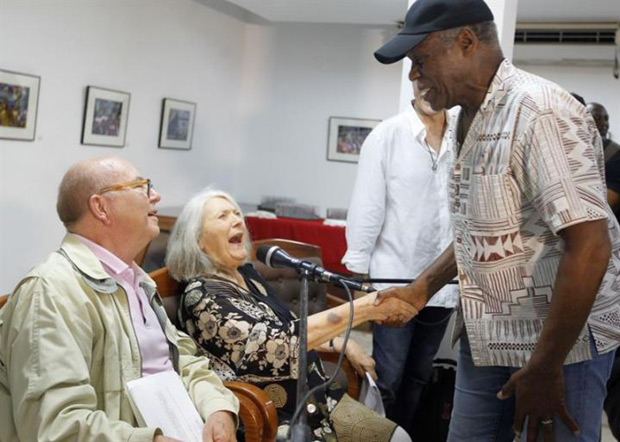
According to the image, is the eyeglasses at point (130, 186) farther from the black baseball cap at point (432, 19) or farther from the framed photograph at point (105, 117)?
the framed photograph at point (105, 117)

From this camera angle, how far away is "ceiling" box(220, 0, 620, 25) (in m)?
6.13

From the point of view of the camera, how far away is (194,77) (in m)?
7.13

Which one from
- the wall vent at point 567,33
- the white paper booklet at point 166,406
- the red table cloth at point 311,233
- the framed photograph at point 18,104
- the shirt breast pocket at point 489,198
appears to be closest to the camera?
the shirt breast pocket at point 489,198

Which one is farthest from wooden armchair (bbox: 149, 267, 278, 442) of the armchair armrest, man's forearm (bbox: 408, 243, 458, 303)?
man's forearm (bbox: 408, 243, 458, 303)

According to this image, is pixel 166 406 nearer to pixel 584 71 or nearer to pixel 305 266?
pixel 305 266

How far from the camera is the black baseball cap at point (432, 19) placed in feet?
5.27

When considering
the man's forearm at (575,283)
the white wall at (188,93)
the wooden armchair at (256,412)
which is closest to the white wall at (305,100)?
the white wall at (188,93)

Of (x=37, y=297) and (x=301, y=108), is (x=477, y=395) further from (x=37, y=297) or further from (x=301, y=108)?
(x=301, y=108)

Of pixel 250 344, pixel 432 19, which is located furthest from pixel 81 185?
pixel 432 19

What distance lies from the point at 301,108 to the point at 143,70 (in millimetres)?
2063

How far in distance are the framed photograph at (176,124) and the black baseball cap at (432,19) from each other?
17.1 ft

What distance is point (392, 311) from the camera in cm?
237

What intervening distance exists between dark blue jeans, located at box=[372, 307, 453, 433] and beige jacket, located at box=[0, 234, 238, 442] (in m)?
1.53

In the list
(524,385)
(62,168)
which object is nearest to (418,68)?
(524,385)
